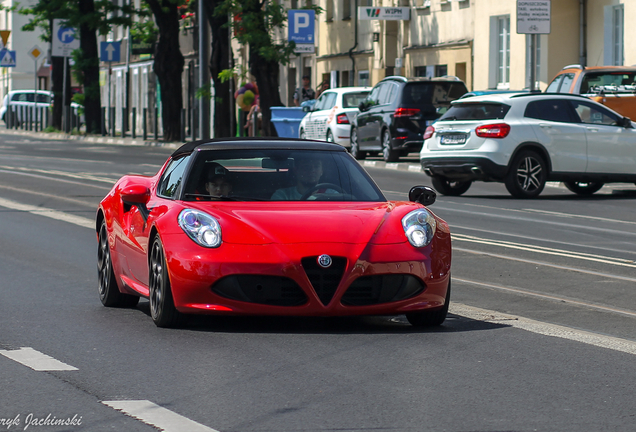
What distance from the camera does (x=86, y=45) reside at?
5200 centimetres

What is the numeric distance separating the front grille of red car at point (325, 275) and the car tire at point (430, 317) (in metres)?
0.58

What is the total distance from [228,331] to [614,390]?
2.52 m

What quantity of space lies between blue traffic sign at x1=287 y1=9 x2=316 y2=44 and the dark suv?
260 inches

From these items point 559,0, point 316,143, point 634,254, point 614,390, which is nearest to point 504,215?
point 634,254

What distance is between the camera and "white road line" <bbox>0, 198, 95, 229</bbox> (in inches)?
613

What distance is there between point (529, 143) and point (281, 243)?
1328 centimetres

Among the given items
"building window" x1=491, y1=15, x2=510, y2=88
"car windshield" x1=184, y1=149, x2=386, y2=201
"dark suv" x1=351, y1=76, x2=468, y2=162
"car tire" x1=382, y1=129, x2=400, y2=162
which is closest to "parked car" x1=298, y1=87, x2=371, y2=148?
"dark suv" x1=351, y1=76, x2=468, y2=162

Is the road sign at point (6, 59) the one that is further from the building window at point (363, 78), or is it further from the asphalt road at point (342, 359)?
the asphalt road at point (342, 359)

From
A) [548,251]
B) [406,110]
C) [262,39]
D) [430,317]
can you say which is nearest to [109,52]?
[262,39]

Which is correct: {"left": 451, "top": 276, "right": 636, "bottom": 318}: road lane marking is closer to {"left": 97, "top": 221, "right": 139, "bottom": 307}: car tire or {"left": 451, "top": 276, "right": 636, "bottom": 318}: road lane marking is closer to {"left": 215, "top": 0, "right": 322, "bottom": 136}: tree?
{"left": 97, "top": 221, "right": 139, "bottom": 307}: car tire

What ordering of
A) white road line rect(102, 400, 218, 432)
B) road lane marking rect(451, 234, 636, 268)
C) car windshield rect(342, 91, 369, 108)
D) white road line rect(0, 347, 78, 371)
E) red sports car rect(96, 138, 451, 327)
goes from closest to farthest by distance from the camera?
white road line rect(102, 400, 218, 432) → white road line rect(0, 347, 78, 371) → red sports car rect(96, 138, 451, 327) → road lane marking rect(451, 234, 636, 268) → car windshield rect(342, 91, 369, 108)

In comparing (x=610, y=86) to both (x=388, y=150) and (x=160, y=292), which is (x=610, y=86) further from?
(x=160, y=292)

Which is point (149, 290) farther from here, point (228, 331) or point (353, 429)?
point (353, 429)

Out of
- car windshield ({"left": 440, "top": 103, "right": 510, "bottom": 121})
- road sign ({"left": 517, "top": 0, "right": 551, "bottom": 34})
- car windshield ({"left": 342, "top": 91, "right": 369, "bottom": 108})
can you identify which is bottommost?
car windshield ({"left": 440, "top": 103, "right": 510, "bottom": 121})
